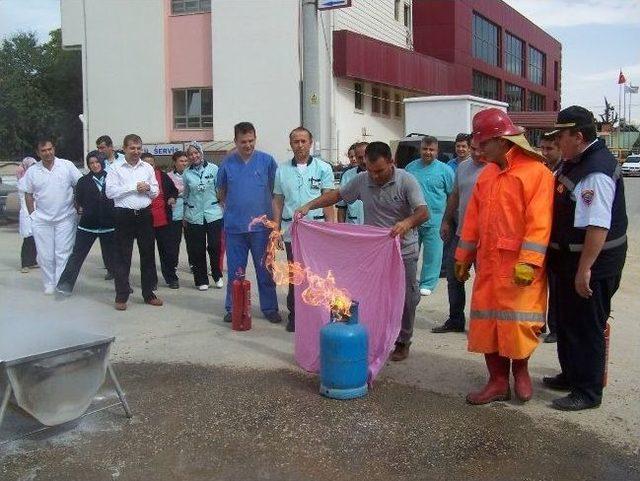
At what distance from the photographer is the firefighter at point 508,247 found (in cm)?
430

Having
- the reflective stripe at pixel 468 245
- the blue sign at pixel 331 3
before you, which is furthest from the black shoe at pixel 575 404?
the blue sign at pixel 331 3

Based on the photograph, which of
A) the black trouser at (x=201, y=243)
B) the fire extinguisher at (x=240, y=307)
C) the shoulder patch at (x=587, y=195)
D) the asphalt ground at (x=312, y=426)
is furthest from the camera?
the black trouser at (x=201, y=243)

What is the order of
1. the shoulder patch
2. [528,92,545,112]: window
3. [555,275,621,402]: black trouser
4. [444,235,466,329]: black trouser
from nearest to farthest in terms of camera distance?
the shoulder patch → [555,275,621,402]: black trouser → [444,235,466,329]: black trouser → [528,92,545,112]: window

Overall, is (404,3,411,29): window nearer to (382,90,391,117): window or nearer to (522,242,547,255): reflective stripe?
(382,90,391,117): window

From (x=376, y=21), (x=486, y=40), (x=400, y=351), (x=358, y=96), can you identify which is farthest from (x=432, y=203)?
(x=486, y=40)

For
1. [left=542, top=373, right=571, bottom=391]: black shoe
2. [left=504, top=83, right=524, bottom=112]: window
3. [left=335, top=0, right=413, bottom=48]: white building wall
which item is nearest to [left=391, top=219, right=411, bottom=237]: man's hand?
[left=542, top=373, right=571, bottom=391]: black shoe

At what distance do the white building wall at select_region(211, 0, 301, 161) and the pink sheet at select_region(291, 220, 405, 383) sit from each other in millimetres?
18942

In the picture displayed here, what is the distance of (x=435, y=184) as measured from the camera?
8.37 meters

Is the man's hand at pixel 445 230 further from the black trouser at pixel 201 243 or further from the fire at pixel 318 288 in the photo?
the black trouser at pixel 201 243

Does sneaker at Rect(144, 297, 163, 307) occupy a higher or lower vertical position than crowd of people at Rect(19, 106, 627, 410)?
lower

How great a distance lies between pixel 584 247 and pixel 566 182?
44cm

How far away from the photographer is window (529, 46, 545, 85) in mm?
52906

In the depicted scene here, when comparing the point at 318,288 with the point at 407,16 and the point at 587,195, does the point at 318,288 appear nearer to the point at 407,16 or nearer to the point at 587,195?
the point at 587,195

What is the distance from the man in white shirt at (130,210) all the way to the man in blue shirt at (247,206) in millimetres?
1085
